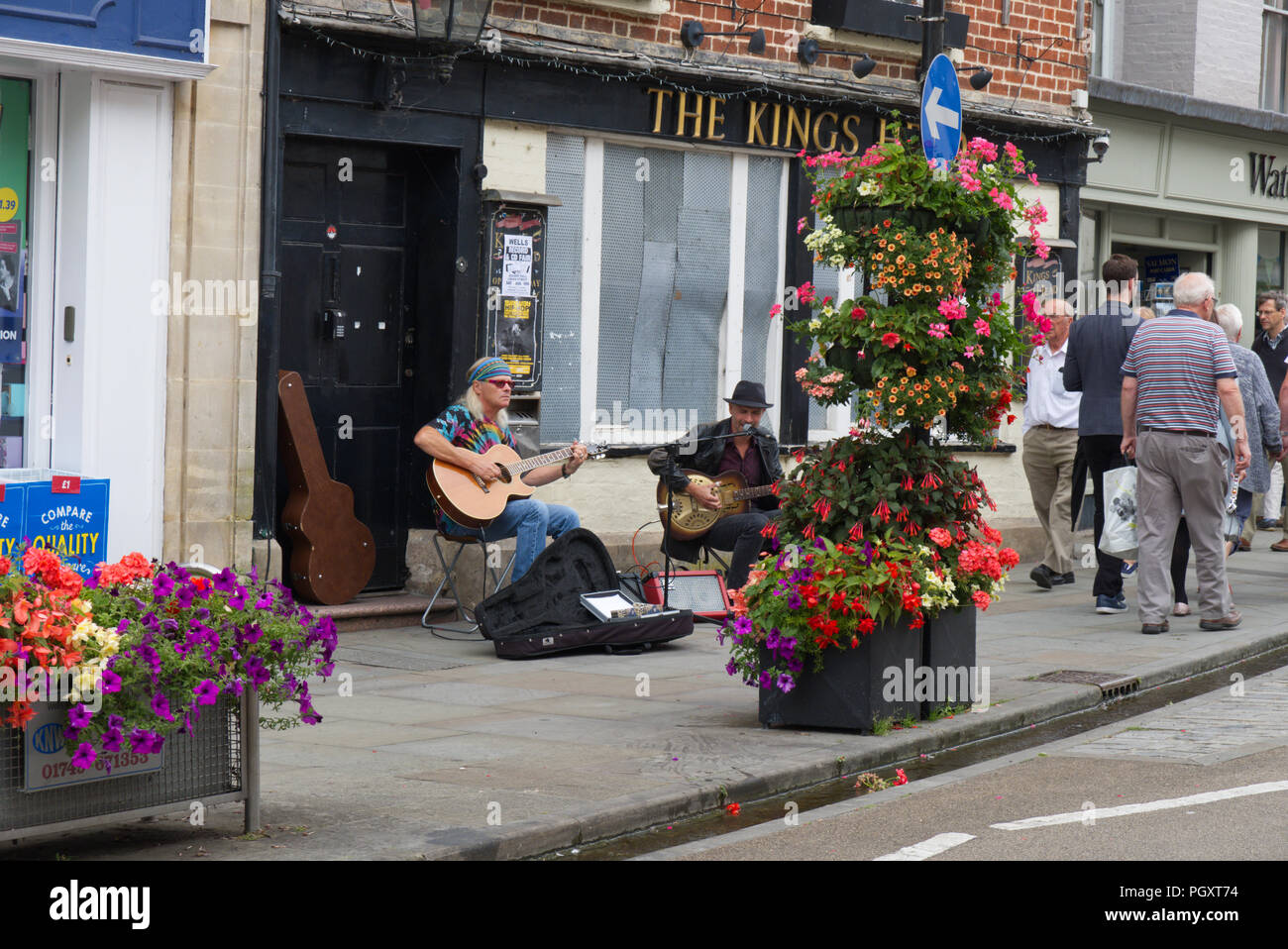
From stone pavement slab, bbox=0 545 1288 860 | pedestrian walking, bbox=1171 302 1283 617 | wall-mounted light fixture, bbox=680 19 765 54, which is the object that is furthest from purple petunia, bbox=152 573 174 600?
pedestrian walking, bbox=1171 302 1283 617

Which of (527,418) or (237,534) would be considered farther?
(527,418)

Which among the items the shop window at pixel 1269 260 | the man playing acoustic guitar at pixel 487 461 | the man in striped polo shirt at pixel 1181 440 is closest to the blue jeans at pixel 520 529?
the man playing acoustic guitar at pixel 487 461

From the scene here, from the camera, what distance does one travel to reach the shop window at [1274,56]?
18.7m

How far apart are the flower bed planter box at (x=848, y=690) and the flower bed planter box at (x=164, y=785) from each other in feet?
8.93

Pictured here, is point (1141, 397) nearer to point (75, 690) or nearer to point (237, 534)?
point (237, 534)

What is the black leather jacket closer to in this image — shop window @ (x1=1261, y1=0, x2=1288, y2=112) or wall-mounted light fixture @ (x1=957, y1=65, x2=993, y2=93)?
wall-mounted light fixture @ (x1=957, y1=65, x2=993, y2=93)

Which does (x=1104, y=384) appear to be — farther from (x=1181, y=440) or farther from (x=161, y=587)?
(x=161, y=587)

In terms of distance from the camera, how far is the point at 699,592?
36.7 ft

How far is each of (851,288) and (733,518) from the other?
3.72 m

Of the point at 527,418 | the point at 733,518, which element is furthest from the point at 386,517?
the point at 733,518

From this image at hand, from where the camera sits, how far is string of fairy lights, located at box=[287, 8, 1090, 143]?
10.5m

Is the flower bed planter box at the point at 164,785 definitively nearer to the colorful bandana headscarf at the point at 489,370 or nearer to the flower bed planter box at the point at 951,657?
the flower bed planter box at the point at 951,657

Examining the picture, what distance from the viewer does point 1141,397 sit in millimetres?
10641

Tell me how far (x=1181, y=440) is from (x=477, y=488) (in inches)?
165
